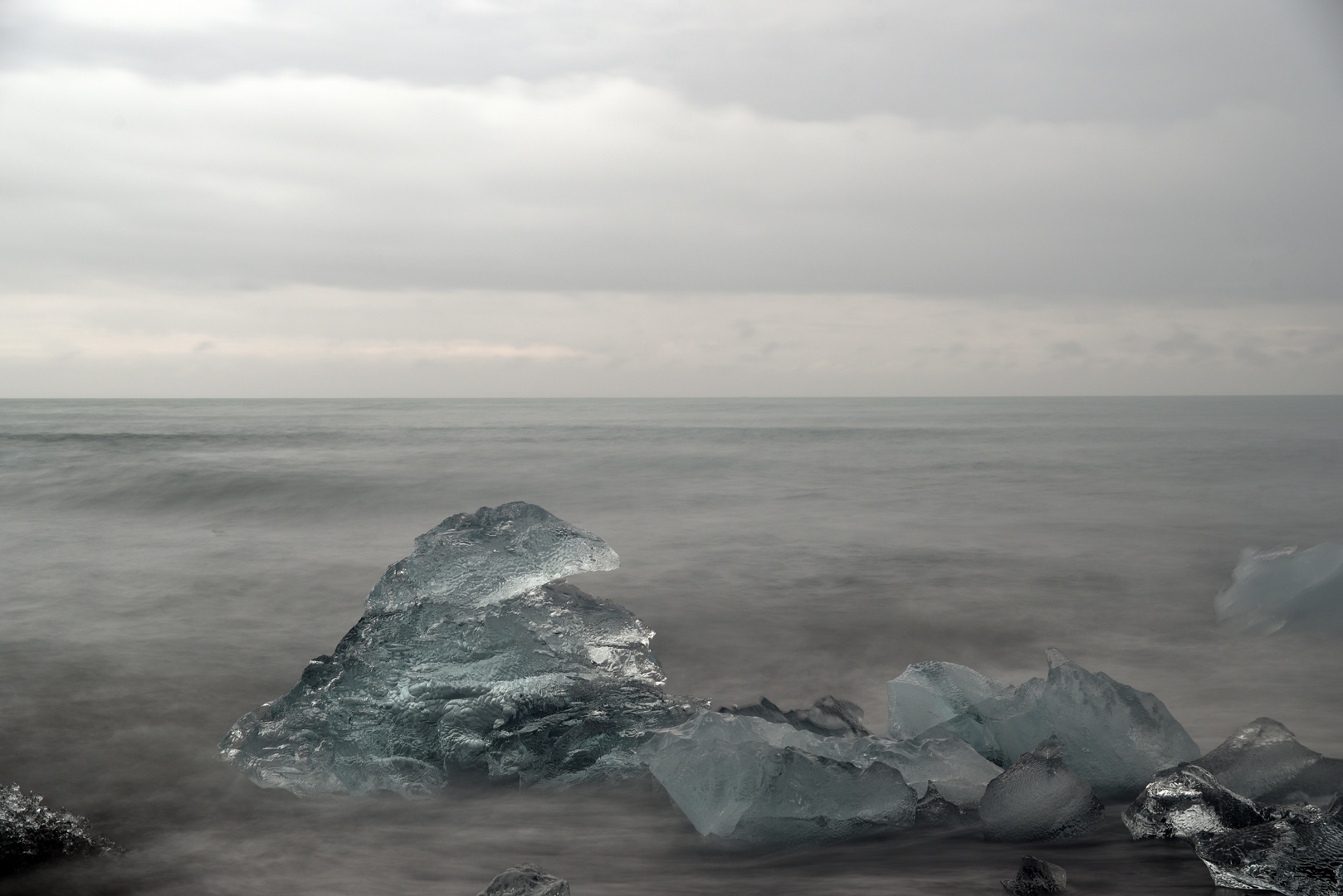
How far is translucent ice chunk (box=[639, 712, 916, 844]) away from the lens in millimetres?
2949

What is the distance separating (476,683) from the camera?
3.96 meters

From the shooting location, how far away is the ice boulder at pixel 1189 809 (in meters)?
2.77

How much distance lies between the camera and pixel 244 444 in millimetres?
25844

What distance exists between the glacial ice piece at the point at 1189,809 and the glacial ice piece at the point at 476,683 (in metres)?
1.74

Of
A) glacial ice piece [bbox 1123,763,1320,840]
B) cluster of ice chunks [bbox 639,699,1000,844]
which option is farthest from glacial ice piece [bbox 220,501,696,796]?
glacial ice piece [bbox 1123,763,1320,840]

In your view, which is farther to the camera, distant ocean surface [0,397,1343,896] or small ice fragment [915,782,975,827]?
small ice fragment [915,782,975,827]

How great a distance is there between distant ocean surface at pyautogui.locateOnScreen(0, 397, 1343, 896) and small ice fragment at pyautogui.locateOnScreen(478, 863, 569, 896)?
0.22 m

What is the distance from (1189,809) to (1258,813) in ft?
0.62

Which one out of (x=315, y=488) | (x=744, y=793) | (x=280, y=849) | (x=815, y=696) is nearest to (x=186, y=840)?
(x=280, y=849)

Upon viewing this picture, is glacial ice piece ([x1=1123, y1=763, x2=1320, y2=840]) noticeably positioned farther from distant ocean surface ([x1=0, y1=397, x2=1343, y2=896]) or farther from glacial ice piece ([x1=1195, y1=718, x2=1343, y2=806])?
glacial ice piece ([x1=1195, y1=718, x2=1343, y2=806])

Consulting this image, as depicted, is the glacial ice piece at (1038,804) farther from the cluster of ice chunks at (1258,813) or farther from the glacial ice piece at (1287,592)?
the glacial ice piece at (1287,592)

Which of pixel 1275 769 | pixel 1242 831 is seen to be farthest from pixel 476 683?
pixel 1275 769

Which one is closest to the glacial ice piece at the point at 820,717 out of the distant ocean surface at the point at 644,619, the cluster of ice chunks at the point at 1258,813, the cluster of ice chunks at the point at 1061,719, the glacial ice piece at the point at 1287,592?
the cluster of ice chunks at the point at 1061,719

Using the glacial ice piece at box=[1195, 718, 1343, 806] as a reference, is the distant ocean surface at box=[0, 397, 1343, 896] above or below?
below
